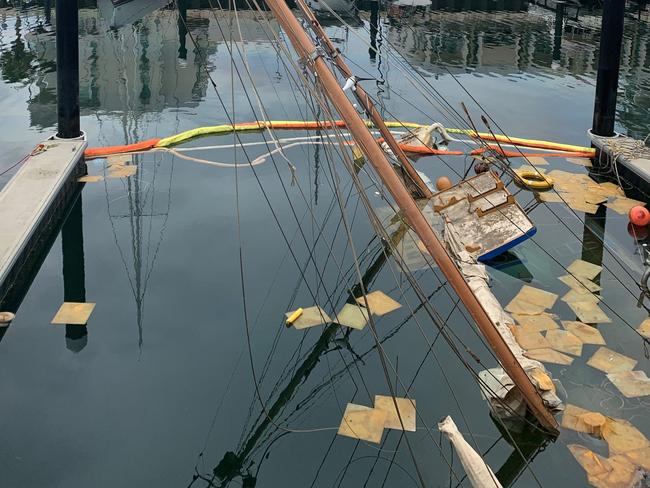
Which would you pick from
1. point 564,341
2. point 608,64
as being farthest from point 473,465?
point 608,64

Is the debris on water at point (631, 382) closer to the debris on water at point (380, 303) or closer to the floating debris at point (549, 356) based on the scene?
the floating debris at point (549, 356)

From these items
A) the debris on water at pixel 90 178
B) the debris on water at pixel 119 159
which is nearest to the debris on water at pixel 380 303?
the debris on water at pixel 90 178

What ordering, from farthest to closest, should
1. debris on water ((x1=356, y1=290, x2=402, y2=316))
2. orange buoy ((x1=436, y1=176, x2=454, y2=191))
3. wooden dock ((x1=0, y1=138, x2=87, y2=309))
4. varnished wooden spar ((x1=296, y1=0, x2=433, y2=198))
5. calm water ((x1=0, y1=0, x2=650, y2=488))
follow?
orange buoy ((x1=436, y1=176, x2=454, y2=191)), wooden dock ((x1=0, y1=138, x2=87, y2=309)), debris on water ((x1=356, y1=290, x2=402, y2=316)), varnished wooden spar ((x1=296, y1=0, x2=433, y2=198)), calm water ((x1=0, y1=0, x2=650, y2=488))

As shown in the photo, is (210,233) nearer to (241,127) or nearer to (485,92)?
(241,127)

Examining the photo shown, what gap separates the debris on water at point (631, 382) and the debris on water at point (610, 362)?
0.49ft

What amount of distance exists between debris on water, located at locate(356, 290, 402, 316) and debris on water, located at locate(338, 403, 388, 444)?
2.98m

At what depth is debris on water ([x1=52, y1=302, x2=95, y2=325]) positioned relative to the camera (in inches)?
527

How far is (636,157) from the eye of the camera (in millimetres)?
20219

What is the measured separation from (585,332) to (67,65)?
15.3m

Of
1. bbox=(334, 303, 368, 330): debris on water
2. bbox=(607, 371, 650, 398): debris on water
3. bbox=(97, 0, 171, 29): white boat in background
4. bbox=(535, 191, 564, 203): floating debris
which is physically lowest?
bbox=(607, 371, 650, 398): debris on water

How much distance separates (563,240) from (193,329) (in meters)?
9.23

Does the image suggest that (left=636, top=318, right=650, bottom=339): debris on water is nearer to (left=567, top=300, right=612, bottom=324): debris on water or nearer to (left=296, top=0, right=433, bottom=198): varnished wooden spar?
(left=567, top=300, right=612, bottom=324): debris on water

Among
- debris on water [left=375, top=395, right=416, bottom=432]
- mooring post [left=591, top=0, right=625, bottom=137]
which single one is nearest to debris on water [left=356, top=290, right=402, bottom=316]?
debris on water [left=375, top=395, right=416, bottom=432]

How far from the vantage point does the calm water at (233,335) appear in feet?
33.1
